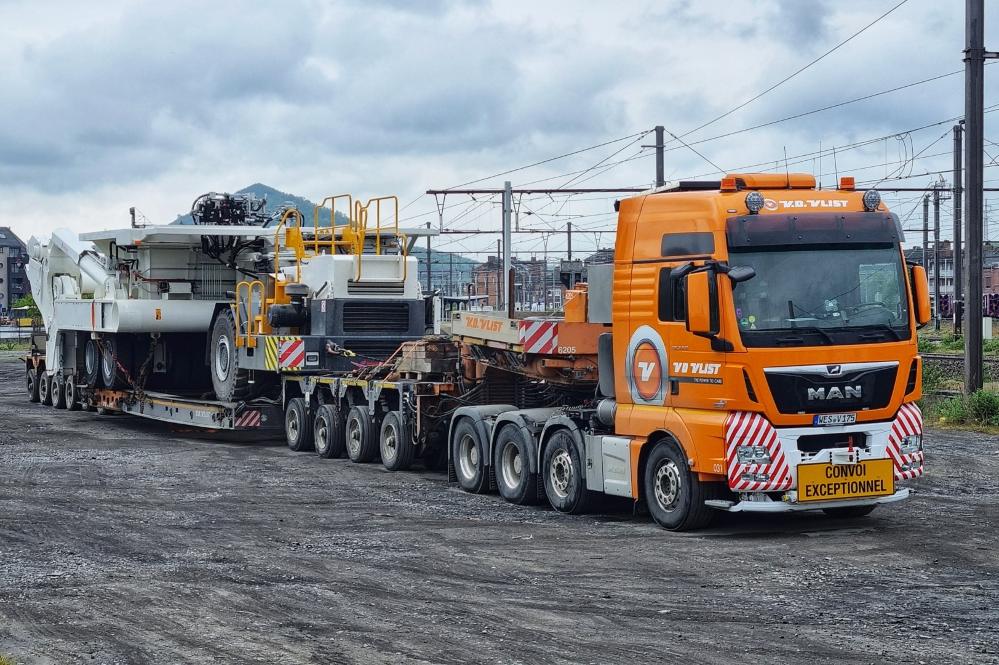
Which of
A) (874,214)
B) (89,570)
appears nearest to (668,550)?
(874,214)

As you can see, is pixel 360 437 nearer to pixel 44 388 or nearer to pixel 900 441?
pixel 900 441

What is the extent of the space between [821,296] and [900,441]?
5.17ft

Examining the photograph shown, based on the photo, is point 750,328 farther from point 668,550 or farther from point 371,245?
point 371,245

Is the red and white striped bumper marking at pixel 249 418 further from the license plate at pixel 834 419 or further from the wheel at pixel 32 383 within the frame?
the wheel at pixel 32 383

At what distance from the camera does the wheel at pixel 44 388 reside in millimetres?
31045

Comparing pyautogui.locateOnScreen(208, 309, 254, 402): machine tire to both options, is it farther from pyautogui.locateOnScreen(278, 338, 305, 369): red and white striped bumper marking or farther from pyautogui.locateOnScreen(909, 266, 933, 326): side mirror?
pyautogui.locateOnScreen(909, 266, 933, 326): side mirror

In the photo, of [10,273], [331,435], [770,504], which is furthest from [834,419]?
[10,273]

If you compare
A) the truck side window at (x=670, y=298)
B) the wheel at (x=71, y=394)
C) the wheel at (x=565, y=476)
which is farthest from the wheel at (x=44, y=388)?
the truck side window at (x=670, y=298)

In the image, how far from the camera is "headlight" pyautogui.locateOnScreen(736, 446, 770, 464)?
11805 millimetres

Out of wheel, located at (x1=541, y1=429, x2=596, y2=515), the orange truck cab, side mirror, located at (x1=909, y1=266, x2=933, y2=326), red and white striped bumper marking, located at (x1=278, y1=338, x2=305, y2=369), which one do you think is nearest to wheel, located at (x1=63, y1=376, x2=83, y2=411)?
red and white striped bumper marking, located at (x1=278, y1=338, x2=305, y2=369)

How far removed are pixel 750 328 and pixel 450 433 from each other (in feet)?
18.2

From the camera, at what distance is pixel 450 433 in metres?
16.5

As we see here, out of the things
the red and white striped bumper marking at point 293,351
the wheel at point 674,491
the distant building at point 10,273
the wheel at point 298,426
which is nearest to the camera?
the wheel at point 674,491

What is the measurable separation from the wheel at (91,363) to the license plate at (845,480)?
17.4 m
